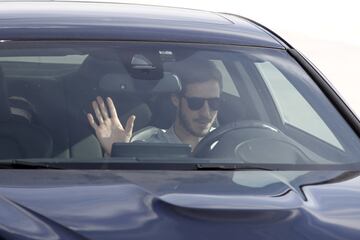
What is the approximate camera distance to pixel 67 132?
416 cm

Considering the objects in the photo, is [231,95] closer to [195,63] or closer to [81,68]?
[195,63]

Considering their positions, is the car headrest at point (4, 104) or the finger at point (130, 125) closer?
the car headrest at point (4, 104)

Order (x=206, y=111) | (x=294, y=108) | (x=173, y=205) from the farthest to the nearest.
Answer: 1. (x=294, y=108)
2. (x=206, y=111)
3. (x=173, y=205)

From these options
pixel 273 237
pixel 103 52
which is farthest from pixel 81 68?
pixel 273 237

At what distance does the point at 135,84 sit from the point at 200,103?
288mm

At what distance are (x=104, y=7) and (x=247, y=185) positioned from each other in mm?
1593

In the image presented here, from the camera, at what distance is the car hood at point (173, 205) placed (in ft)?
10.4

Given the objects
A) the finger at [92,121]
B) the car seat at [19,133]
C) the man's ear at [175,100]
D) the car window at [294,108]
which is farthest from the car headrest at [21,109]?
the car window at [294,108]

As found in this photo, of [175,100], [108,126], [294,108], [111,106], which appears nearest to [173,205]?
[108,126]

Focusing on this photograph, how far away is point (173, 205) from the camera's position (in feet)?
11.0

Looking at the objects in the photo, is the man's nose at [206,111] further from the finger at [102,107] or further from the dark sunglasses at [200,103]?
the finger at [102,107]

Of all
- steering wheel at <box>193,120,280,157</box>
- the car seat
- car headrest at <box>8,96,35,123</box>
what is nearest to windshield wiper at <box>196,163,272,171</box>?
steering wheel at <box>193,120,280,157</box>

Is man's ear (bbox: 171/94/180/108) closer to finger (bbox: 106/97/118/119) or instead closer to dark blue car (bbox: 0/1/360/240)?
dark blue car (bbox: 0/1/360/240)

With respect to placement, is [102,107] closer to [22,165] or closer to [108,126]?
[108,126]
